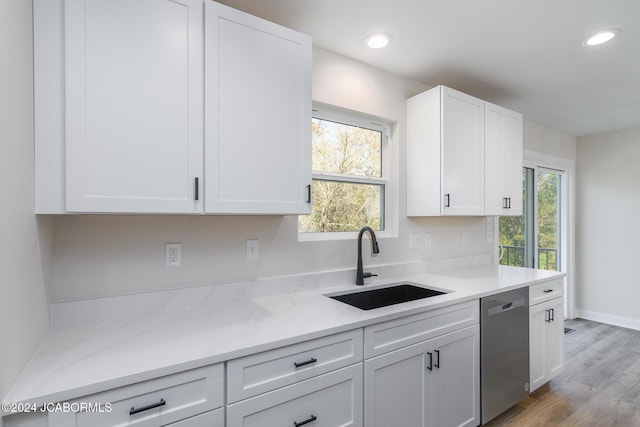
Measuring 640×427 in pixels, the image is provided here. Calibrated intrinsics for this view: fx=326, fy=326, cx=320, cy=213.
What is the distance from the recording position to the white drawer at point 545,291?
2393mm

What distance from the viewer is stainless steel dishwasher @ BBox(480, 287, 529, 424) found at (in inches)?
80.8

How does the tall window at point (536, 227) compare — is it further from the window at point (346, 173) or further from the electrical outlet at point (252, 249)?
the electrical outlet at point (252, 249)

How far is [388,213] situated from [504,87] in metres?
1.52

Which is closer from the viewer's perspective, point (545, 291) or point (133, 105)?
point (133, 105)

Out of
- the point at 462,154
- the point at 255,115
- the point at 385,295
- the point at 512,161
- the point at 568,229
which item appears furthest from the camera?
the point at 568,229

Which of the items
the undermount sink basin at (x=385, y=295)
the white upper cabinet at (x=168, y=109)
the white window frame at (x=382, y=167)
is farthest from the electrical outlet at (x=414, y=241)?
the white upper cabinet at (x=168, y=109)

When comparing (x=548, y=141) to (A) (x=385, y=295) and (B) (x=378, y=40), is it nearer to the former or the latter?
(B) (x=378, y=40)

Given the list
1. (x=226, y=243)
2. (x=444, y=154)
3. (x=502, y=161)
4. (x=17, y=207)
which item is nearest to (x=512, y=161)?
(x=502, y=161)

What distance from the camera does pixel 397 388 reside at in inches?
64.4

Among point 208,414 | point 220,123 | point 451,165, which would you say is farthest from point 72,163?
point 451,165

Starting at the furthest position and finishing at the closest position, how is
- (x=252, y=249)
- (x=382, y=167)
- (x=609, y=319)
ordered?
(x=609, y=319), (x=382, y=167), (x=252, y=249)

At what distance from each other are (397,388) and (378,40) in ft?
6.57

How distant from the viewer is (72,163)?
45.5 inches

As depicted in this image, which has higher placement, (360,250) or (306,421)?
(360,250)
